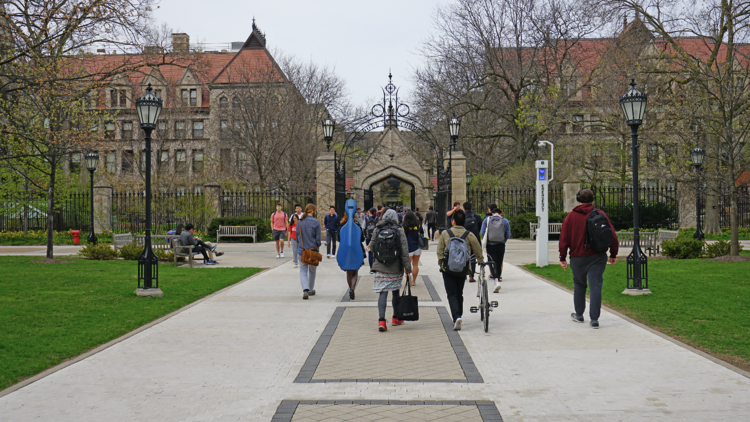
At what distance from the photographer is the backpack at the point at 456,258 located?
8656 mm

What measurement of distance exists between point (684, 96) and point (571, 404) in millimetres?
17655

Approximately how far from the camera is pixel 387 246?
8.84 metres

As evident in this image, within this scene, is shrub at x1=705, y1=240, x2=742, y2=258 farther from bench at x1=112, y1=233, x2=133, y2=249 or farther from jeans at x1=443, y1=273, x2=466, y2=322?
bench at x1=112, y1=233, x2=133, y2=249

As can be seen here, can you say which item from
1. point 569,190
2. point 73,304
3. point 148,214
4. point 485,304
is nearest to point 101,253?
point 148,214

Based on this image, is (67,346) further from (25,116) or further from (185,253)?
(25,116)

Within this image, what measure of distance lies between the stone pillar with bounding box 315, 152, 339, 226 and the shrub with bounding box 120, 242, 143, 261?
10193mm

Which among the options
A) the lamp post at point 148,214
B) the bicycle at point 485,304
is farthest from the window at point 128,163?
the bicycle at point 485,304

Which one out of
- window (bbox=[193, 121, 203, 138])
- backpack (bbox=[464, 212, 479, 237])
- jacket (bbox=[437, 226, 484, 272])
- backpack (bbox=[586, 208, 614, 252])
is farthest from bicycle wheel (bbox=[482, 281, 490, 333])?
Answer: window (bbox=[193, 121, 203, 138])

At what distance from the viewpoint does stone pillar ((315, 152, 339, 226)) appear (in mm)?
29122

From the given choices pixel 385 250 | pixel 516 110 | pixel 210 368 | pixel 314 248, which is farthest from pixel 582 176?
pixel 210 368

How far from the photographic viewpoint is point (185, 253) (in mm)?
18812

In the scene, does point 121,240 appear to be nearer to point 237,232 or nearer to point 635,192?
point 237,232

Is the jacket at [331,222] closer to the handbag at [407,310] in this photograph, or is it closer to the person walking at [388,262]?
the person walking at [388,262]

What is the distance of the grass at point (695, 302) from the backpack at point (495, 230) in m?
1.93
